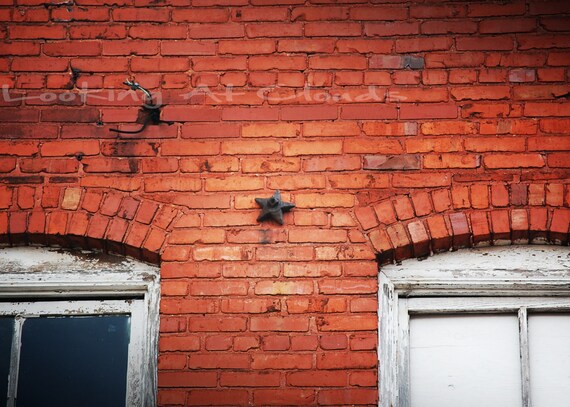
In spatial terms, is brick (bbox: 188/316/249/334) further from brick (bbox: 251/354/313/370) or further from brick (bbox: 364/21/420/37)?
brick (bbox: 364/21/420/37)

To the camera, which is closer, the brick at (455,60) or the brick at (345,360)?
the brick at (345,360)

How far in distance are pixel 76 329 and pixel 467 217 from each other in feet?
6.12

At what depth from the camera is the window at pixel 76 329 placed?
342 cm

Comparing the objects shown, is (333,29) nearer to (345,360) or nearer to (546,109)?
(546,109)

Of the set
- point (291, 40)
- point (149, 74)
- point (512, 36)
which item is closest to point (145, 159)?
point (149, 74)

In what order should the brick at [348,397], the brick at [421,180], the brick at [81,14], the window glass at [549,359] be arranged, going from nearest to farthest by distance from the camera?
the brick at [348,397] < the window glass at [549,359] < the brick at [421,180] < the brick at [81,14]

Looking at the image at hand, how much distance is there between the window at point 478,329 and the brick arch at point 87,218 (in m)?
1.08

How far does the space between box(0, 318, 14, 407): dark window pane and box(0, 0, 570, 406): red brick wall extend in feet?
1.30

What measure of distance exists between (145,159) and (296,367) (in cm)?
118

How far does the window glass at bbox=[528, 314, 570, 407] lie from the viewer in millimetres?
3332

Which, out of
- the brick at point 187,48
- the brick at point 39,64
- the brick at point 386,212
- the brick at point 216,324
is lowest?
the brick at point 216,324

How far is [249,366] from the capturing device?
3271 millimetres

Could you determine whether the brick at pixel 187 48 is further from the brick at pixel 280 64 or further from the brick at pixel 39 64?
the brick at pixel 39 64

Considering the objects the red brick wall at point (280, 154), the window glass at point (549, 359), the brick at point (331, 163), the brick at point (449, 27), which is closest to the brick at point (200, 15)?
the red brick wall at point (280, 154)
